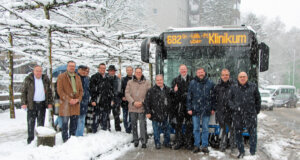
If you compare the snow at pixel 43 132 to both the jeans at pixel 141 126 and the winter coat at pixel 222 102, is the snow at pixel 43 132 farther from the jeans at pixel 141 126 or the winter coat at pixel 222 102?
the winter coat at pixel 222 102

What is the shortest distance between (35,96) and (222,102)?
4.37 m

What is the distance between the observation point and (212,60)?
26.6ft

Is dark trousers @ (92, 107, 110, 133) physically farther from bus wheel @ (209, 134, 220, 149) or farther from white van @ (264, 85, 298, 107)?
white van @ (264, 85, 298, 107)

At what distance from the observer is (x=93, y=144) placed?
262 inches

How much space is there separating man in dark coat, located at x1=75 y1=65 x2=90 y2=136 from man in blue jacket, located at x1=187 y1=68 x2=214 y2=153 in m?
2.66

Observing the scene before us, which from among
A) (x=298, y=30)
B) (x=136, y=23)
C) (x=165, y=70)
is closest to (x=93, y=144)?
(x=165, y=70)

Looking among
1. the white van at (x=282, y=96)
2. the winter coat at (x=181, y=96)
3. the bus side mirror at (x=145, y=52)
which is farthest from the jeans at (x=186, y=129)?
the white van at (x=282, y=96)

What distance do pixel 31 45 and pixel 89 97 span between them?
9.62ft

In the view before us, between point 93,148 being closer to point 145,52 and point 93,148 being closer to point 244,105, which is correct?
point 145,52

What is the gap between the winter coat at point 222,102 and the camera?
6703 mm

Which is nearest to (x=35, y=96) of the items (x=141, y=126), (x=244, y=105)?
(x=141, y=126)

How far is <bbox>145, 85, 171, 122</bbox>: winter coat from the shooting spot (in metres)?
7.20

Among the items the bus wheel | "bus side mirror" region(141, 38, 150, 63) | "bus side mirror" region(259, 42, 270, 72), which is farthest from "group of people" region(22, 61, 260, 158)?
"bus side mirror" region(259, 42, 270, 72)

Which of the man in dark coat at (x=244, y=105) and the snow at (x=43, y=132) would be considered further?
the man in dark coat at (x=244, y=105)
